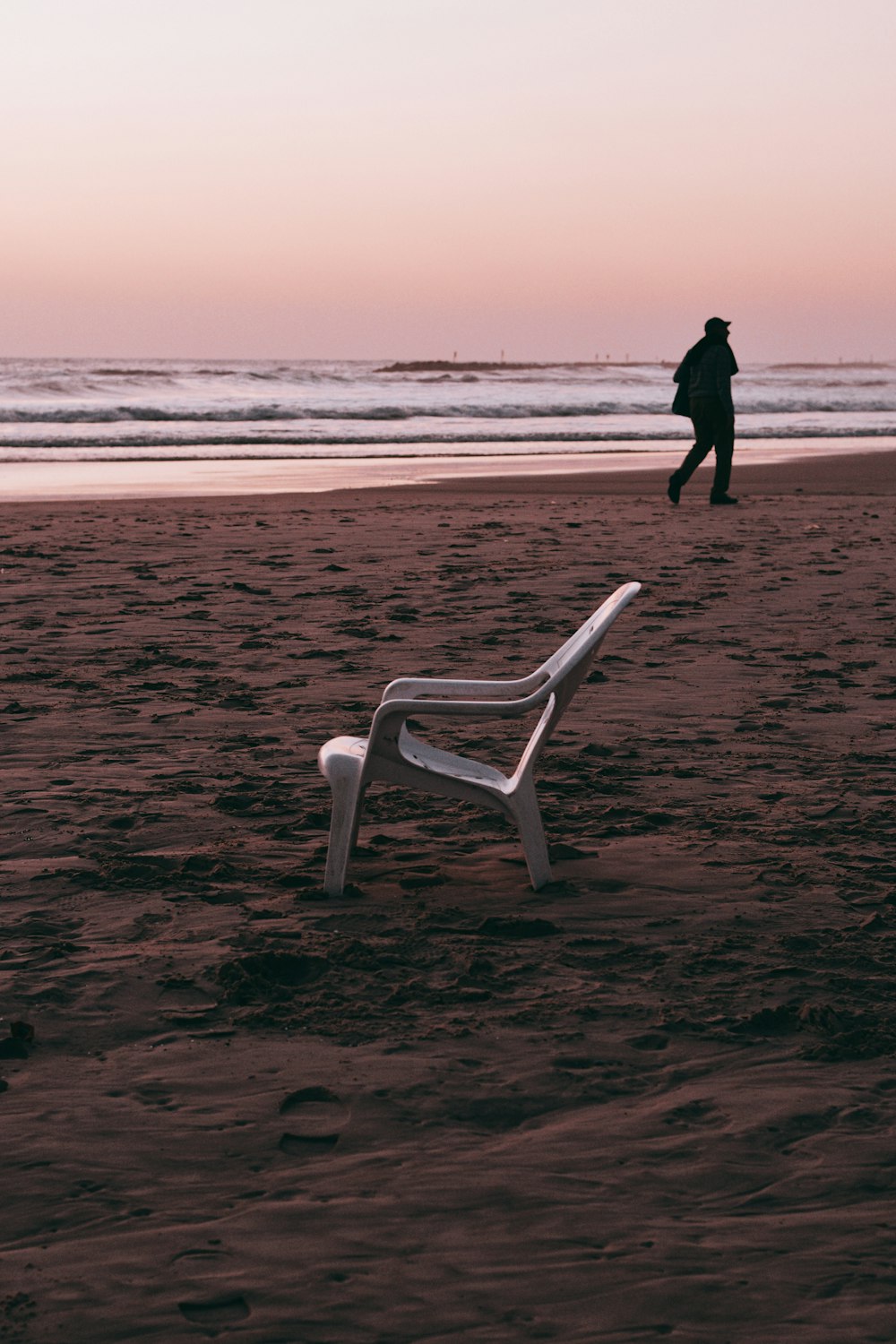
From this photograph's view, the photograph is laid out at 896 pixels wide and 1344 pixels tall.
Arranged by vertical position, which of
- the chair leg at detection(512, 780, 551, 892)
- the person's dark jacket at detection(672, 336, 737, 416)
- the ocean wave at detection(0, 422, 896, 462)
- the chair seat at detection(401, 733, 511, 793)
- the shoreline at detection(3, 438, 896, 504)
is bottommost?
the chair leg at detection(512, 780, 551, 892)

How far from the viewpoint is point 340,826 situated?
4.11 meters

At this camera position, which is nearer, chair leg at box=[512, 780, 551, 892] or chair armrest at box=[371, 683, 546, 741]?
chair armrest at box=[371, 683, 546, 741]

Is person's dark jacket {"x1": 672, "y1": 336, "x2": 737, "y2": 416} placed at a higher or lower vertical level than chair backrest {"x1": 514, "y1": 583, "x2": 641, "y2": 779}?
higher

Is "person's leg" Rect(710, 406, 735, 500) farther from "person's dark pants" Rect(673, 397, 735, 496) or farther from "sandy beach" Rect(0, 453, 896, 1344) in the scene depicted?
"sandy beach" Rect(0, 453, 896, 1344)

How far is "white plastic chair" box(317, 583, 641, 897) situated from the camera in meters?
4.08

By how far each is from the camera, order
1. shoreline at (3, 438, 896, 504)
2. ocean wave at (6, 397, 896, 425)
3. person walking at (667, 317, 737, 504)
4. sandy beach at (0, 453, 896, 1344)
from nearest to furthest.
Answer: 1. sandy beach at (0, 453, 896, 1344)
2. person walking at (667, 317, 737, 504)
3. shoreline at (3, 438, 896, 504)
4. ocean wave at (6, 397, 896, 425)

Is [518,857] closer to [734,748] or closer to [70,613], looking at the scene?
[734,748]

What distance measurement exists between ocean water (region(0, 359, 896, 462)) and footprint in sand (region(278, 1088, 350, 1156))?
Result: 21178 mm

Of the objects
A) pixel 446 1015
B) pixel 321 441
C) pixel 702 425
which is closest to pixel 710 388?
pixel 702 425

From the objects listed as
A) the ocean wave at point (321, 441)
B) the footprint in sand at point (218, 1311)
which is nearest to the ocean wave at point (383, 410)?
the ocean wave at point (321, 441)

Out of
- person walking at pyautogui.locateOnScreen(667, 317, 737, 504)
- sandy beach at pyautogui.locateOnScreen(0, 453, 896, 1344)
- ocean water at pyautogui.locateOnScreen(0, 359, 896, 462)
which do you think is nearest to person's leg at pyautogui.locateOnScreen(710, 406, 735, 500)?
person walking at pyautogui.locateOnScreen(667, 317, 737, 504)

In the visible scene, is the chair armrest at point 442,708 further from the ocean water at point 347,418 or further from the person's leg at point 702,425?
the ocean water at point 347,418

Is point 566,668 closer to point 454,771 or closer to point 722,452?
point 454,771

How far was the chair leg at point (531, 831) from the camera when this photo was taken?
13.7ft
